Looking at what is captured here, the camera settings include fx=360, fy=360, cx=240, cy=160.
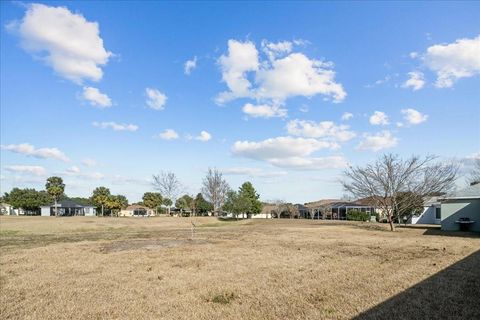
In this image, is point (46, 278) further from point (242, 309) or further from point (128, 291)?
point (242, 309)

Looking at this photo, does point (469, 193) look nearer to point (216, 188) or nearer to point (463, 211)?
point (463, 211)

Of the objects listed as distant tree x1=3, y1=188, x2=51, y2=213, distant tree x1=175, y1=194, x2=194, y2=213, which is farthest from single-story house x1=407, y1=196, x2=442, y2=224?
distant tree x1=3, y1=188, x2=51, y2=213

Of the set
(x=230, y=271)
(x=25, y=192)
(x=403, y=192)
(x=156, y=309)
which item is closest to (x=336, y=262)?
(x=230, y=271)

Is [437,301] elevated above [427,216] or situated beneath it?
elevated above

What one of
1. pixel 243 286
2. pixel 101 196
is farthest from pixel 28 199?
pixel 243 286

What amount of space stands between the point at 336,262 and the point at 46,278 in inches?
333

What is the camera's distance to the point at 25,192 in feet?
280

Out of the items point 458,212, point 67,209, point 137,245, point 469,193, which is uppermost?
point 469,193

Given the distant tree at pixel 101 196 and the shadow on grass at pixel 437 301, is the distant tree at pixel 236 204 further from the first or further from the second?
the shadow on grass at pixel 437 301

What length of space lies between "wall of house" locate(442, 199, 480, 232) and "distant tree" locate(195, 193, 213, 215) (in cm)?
5970

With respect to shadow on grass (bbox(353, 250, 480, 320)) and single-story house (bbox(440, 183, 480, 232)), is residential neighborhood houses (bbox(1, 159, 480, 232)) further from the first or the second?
shadow on grass (bbox(353, 250, 480, 320))

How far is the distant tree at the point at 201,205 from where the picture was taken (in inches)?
3290

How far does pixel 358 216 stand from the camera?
55156 mm

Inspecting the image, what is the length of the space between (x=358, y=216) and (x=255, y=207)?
813 inches
